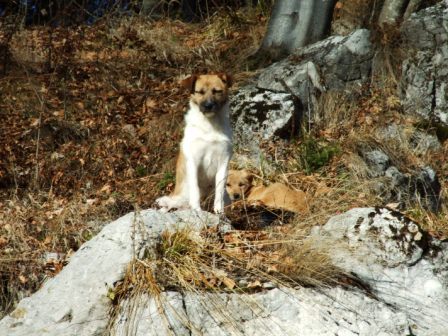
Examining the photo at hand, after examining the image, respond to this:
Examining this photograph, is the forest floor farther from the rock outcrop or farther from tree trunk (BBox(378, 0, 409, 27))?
tree trunk (BBox(378, 0, 409, 27))

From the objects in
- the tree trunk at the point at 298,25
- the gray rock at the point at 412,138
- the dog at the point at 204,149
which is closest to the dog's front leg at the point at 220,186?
the dog at the point at 204,149

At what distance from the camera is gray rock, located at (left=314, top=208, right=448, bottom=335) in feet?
16.9

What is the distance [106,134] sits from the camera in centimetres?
965

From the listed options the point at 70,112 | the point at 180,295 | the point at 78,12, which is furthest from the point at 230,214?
the point at 78,12

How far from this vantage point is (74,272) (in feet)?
17.0

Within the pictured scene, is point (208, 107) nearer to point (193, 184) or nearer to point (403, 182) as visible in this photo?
point (193, 184)

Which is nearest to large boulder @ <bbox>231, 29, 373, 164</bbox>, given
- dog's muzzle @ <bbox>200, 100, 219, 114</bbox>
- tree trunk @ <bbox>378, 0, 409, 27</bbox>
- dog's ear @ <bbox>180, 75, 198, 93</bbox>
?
tree trunk @ <bbox>378, 0, 409, 27</bbox>

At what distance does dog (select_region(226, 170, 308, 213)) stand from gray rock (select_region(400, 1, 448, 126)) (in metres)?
3.16

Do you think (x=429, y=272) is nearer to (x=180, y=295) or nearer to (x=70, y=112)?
(x=180, y=295)

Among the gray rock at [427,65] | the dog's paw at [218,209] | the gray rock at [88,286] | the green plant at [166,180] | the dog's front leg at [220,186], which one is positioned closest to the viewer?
the gray rock at [88,286]

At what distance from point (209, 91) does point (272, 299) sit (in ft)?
9.95

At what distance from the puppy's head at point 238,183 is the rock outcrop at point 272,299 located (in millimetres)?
2768

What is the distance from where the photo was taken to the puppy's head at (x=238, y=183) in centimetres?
841

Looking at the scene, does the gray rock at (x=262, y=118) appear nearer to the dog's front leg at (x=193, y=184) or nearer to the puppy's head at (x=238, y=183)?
the puppy's head at (x=238, y=183)
